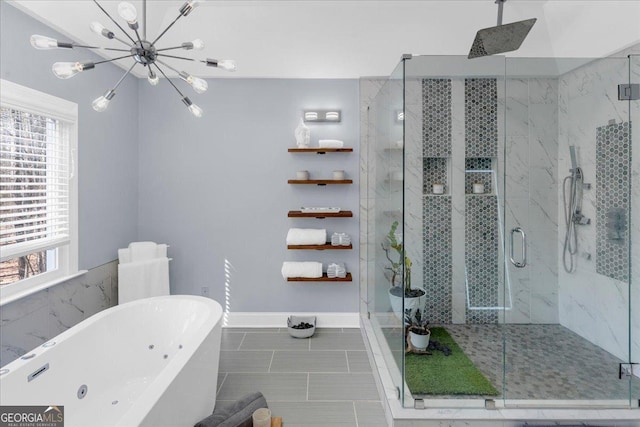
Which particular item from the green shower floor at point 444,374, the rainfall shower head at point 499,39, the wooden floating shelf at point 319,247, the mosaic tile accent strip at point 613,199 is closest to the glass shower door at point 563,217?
the mosaic tile accent strip at point 613,199

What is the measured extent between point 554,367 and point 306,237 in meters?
2.19

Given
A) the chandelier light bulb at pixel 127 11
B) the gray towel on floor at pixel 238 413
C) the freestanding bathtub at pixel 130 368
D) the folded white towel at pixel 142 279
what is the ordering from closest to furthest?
the chandelier light bulb at pixel 127 11 < the freestanding bathtub at pixel 130 368 < the gray towel on floor at pixel 238 413 < the folded white towel at pixel 142 279

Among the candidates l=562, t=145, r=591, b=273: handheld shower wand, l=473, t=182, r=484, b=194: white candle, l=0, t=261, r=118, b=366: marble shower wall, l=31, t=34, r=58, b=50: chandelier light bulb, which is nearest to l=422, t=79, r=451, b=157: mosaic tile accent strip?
l=473, t=182, r=484, b=194: white candle

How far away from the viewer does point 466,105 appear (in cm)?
261

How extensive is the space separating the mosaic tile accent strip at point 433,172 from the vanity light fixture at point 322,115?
47.1 inches

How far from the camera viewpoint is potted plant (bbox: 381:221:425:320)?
7.85 ft

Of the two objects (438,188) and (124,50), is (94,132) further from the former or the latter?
(438,188)

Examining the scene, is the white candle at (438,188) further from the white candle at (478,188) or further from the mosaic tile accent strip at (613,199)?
the mosaic tile accent strip at (613,199)

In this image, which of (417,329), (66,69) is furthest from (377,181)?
(66,69)

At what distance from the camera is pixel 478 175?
254 cm

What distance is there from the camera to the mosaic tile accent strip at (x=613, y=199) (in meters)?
2.20

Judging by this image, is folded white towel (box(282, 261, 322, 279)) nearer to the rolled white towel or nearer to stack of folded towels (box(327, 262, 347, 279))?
stack of folded towels (box(327, 262, 347, 279))

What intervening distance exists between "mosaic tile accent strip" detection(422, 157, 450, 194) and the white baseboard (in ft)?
5.51

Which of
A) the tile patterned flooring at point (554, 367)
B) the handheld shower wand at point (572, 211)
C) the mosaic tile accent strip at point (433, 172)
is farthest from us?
the mosaic tile accent strip at point (433, 172)
